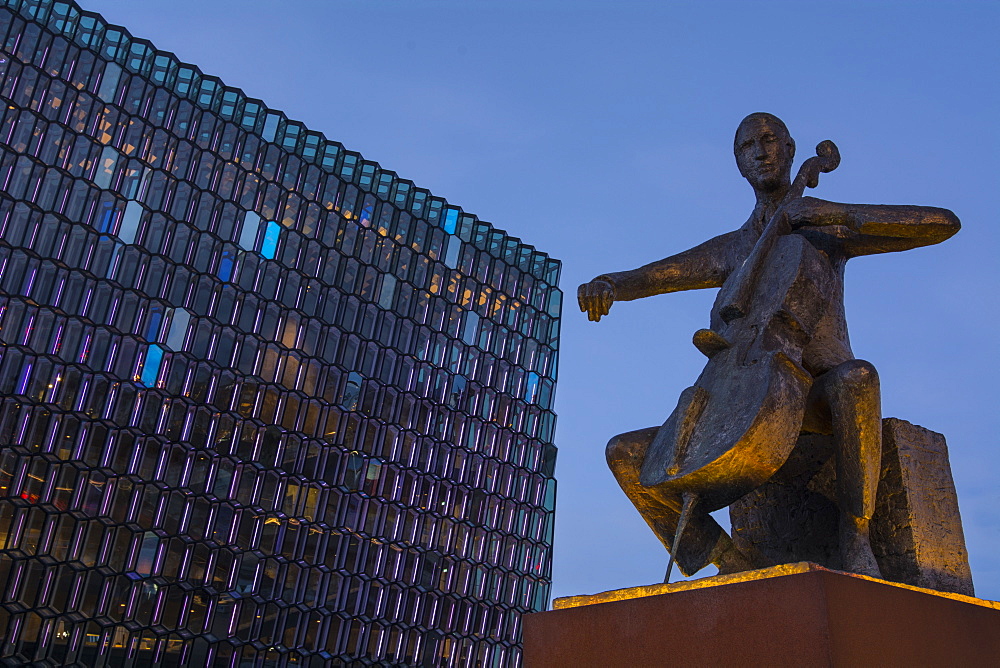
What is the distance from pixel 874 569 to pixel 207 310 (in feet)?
64.4

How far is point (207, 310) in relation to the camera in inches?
808

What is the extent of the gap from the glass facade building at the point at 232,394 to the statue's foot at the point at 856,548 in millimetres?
17114

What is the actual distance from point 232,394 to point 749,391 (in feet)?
62.7

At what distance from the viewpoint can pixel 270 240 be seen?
2225 cm

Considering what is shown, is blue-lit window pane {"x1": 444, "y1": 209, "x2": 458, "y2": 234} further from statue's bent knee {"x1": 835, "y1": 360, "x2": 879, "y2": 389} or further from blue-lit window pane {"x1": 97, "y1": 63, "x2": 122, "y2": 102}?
statue's bent knee {"x1": 835, "y1": 360, "x2": 879, "y2": 389}

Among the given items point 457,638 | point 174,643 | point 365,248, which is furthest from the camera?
point 365,248

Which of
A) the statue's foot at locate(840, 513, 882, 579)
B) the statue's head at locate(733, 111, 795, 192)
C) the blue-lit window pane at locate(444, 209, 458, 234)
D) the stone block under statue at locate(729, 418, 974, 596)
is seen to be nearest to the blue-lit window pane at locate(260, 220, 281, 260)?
the blue-lit window pane at locate(444, 209, 458, 234)

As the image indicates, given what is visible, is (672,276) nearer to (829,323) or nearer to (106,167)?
(829,323)

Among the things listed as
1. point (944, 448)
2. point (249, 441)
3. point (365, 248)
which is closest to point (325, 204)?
point (365, 248)

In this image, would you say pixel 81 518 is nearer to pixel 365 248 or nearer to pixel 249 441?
pixel 249 441

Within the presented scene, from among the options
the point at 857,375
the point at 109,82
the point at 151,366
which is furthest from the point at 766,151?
the point at 109,82

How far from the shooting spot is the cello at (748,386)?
2.35 meters

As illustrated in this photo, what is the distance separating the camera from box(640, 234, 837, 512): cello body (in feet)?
7.71

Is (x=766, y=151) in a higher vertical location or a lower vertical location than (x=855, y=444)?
higher
